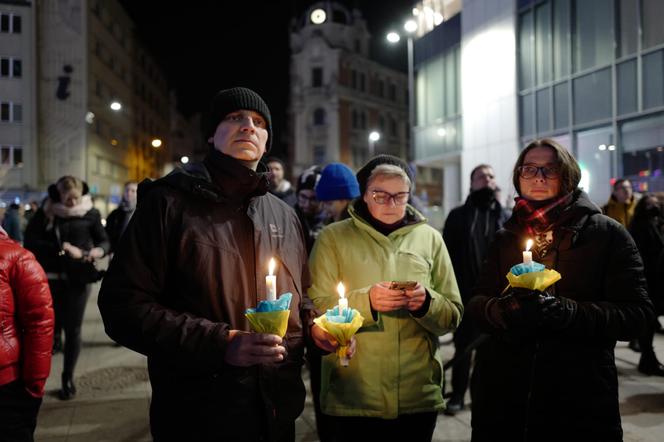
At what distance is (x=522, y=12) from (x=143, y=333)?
19747mm

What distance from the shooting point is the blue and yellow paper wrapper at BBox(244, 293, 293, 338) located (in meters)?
2.05

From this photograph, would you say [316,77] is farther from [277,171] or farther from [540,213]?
[540,213]

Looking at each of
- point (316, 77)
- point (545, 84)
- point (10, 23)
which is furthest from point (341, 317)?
point (316, 77)

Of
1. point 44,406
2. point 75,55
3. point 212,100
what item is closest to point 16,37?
point 75,55

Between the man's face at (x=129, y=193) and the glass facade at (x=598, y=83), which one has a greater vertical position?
the glass facade at (x=598, y=83)

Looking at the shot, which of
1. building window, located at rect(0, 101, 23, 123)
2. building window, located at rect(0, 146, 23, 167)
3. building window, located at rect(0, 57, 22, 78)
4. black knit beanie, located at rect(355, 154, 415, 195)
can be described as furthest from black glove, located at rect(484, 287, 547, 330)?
building window, located at rect(0, 57, 22, 78)

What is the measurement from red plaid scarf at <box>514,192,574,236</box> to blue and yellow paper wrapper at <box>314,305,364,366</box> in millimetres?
1185

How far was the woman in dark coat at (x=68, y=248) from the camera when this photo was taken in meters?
5.98

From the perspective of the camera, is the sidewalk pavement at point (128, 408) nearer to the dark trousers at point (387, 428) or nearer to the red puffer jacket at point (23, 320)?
the dark trousers at point (387, 428)

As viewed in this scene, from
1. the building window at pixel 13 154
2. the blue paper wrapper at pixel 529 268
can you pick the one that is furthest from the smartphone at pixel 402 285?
the building window at pixel 13 154

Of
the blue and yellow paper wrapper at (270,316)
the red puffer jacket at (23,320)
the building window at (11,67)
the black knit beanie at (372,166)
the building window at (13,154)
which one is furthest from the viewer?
the building window at (11,67)

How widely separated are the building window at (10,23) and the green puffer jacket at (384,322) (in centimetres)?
4505

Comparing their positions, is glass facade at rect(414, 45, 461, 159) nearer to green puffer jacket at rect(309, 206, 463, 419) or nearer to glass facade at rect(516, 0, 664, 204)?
glass facade at rect(516, 0, 664, 204)

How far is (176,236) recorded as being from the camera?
7.75ft
